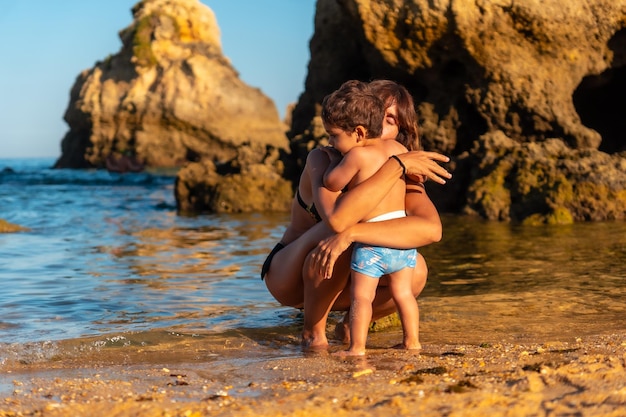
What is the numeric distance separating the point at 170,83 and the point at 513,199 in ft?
112

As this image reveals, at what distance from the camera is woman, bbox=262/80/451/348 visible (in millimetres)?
4398

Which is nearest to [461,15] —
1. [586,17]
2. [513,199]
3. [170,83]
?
[586,17]

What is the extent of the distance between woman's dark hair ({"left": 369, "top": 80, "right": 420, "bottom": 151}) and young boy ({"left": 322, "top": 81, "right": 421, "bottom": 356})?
0.91 feet

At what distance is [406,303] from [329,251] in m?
0.49

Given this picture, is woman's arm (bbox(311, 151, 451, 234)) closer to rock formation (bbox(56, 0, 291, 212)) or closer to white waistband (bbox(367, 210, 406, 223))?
white waistband (bbox(367, 210, 406, 223))

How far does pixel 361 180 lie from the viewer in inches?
175

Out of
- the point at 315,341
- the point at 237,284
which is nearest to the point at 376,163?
the point at 315,341

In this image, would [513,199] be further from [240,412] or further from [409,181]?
[240,412]

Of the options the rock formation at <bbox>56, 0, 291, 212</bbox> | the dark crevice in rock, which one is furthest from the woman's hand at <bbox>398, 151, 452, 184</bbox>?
the rock formation at <bbox>56, 0, 291, 212</bbox>

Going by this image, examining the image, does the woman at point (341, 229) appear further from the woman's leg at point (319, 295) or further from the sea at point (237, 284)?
the sea at point (237, 284)

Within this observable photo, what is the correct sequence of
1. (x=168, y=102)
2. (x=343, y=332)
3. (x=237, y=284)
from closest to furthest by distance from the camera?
1. (x=343, y=332)
2. (x=237, y=284)
3. (x=168, y=102)

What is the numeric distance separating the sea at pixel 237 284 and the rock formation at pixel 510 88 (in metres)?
0.79

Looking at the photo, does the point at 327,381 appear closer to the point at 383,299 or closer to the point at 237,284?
the point at 383,299

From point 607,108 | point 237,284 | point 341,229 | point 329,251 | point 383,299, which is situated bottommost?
point 237,284
